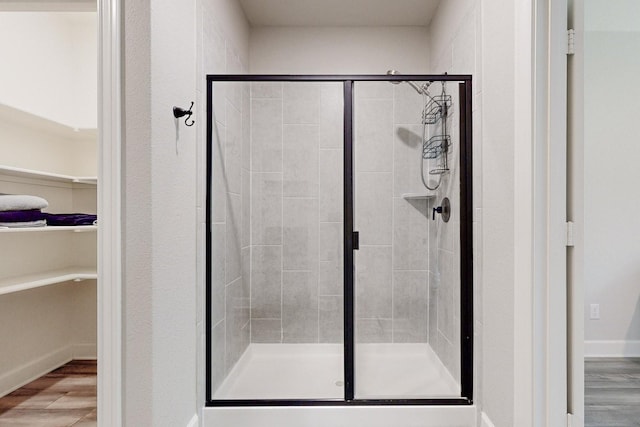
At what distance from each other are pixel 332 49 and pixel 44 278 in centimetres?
274

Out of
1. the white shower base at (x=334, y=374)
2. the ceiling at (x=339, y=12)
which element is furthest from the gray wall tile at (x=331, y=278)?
the ceiling at (x=339, y=12)

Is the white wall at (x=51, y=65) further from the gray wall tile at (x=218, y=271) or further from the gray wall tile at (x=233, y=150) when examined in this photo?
the gray wall tile at (x=218, y=271)

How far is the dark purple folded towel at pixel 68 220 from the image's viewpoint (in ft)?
8.79

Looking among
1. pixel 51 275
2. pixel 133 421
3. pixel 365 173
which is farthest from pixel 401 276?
pixel 51 275

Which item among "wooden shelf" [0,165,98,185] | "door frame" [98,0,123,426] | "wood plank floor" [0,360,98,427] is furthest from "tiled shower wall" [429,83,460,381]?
"wooden shelf" [0,165,98,185]

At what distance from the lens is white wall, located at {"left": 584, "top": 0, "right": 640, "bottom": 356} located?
10.5 feet

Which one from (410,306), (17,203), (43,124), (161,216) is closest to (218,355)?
(161,216)

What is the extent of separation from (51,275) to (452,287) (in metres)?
2.64

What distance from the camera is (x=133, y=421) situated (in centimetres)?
143

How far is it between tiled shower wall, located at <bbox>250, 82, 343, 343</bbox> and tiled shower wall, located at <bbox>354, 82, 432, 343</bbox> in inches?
6.6

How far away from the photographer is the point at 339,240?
7.48ft

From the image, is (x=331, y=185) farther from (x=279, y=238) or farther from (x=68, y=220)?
(x=68, y=220)

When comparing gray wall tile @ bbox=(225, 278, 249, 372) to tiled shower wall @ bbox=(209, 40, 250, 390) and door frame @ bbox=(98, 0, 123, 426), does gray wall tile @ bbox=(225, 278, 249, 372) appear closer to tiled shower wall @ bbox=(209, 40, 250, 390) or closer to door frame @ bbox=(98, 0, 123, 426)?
tiled shower wall @ bbox=(209, 40, 250, 390)

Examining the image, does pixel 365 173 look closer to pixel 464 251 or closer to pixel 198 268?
pixel 464 251
